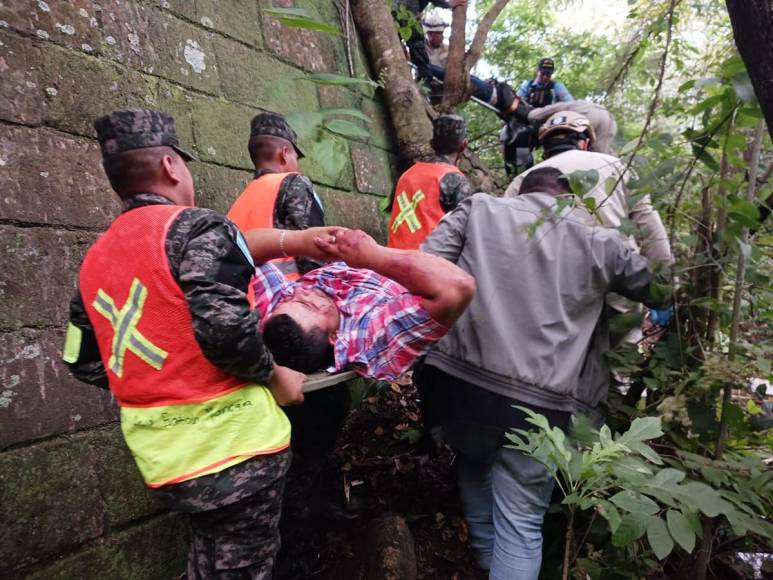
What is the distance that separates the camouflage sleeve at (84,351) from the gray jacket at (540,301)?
1381 millimetres

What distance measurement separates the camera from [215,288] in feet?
4.98

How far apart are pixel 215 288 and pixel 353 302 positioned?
932mm

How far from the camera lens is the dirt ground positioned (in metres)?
2.52

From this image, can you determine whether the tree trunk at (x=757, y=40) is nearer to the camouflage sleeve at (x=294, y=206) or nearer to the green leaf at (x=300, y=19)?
the green leaf at (x=300, y=19)

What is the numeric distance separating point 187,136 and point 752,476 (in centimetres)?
318

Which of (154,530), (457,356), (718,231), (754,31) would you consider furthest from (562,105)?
(154,530)

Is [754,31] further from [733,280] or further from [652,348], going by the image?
[652,348]

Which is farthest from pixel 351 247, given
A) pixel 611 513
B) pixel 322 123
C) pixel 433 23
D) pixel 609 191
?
pixel 433 23

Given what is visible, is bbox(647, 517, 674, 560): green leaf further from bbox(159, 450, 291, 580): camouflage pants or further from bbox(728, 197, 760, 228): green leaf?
bbox(159, 450, 291, 580): camouflage pants

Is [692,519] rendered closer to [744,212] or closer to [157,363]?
[744,212]

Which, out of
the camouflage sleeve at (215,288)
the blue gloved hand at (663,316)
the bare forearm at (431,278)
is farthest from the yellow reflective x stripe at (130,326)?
the blue gloved hand at (663,316)

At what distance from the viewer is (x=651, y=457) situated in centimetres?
130

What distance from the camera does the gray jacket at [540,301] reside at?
205 centimetres

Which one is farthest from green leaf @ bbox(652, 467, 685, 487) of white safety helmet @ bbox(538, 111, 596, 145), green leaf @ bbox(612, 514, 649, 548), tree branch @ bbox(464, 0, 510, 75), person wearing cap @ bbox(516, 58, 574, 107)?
person wearing cap @ bbox(516, 58, 574, 107)
